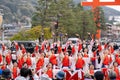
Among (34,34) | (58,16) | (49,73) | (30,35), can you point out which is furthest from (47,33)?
(49,73)

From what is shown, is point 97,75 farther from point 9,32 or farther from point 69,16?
point 9,32

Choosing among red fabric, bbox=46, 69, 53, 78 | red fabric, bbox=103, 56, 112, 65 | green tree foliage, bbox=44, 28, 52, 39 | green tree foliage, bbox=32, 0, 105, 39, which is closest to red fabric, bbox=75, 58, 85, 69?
red fabric, bbox=103, 56, 112, 65

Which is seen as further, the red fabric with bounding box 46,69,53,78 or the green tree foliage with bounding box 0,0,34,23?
the green tree foliage with bounding box 0,0,34,23

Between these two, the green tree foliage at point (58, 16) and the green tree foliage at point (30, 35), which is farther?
the green tree foliage at point (30, 35)

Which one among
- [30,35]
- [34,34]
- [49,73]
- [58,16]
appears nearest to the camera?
[49,73]

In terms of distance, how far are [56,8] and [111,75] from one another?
141 ft

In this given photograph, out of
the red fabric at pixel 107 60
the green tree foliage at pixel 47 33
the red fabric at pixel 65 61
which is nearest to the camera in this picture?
the red fabric at pixel 65 61

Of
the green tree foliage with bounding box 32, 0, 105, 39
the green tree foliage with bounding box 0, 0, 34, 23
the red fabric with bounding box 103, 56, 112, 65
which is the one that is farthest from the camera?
the green tree foliage with bounding box 0, 0, 34, 23

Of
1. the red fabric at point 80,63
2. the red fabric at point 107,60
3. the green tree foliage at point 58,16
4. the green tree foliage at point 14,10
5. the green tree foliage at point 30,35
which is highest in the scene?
the red fabric at point 80,63

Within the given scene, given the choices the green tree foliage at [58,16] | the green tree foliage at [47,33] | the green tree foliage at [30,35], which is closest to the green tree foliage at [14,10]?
the green tree foliage at [30,35]

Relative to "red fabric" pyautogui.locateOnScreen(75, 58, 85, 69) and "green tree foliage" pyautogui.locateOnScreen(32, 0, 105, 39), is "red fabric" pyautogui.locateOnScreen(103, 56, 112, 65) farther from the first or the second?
"green tree foliage" pyautogui.locateOnScreen(32, 0, 105, 39)

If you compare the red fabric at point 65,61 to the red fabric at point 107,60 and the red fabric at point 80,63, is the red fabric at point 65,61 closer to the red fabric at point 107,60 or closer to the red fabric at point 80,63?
the red fabric at point 80,63

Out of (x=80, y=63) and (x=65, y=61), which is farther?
(x=65, y=61)

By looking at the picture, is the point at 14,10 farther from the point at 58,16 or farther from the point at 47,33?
the point at 58,16
